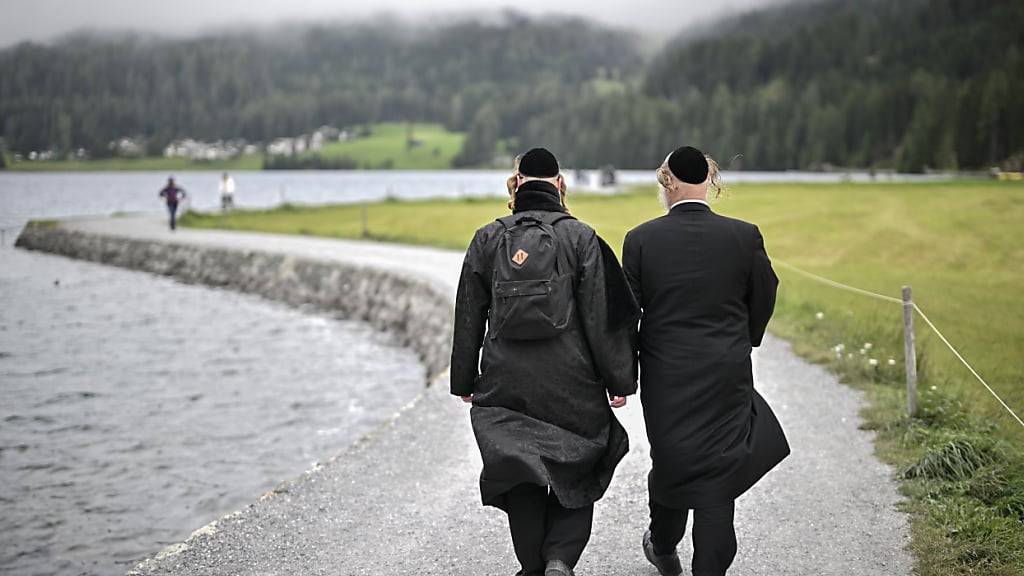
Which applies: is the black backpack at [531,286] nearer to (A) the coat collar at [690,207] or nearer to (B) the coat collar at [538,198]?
(B) the coat collar at [538,198]

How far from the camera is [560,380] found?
5.13 m

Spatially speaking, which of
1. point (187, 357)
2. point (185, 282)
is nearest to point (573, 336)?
point (187, 357)

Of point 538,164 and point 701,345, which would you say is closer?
point 701,345

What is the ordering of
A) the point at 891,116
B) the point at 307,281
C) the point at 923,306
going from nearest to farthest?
the point at 923,306
the point at 307,281
the point at 891,116

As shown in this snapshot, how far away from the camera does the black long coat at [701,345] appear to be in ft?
16.6

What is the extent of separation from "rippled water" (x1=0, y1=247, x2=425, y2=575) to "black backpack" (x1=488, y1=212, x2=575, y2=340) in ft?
19.7

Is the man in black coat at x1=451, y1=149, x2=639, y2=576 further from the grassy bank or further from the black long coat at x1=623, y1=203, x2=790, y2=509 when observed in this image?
the grassy bank

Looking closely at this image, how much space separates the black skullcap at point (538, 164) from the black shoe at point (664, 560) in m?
2.48

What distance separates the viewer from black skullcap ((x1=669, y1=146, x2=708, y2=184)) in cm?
523

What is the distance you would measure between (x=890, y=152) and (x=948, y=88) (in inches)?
561

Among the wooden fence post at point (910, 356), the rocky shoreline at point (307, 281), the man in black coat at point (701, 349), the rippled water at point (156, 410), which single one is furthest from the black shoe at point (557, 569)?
the rocky shoreline at point (307, 281)

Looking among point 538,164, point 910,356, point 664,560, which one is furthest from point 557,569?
point 910,356

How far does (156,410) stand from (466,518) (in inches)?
393

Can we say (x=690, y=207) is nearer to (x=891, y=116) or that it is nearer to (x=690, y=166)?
(x=690, y=166)
